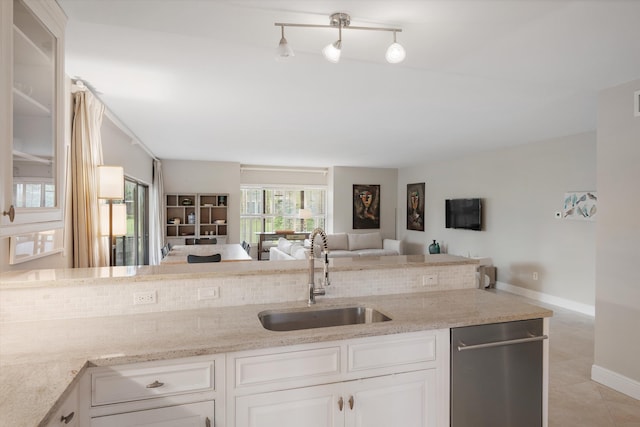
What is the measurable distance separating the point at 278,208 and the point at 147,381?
7986 millimetres

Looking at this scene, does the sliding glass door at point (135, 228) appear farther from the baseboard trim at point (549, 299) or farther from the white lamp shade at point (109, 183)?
the baseboard trim at point (549, 299)

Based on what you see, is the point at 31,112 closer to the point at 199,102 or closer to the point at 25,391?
the point at 25,391

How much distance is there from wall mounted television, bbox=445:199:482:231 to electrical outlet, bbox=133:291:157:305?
20.1 feet

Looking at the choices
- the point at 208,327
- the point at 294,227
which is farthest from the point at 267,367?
the point at 294,227

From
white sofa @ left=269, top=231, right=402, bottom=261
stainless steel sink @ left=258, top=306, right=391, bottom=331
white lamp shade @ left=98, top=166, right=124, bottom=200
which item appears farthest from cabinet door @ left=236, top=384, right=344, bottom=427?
white sofa @ left=269, top=231, right=402, bottom=261

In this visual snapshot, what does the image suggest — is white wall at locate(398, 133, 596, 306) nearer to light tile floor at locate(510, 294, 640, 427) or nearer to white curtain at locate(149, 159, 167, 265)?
light tile floor at locate(510, 294, 640, 427)

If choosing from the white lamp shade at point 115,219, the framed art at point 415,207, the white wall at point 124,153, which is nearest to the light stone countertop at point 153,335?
the white lamp shade at point 115,219

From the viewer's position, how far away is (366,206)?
30.7 feet

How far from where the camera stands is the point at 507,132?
484cm

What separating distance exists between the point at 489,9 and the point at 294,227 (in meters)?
7.91

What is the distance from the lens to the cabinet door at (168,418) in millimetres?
1301

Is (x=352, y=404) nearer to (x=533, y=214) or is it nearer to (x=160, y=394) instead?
(x=160, y=394)

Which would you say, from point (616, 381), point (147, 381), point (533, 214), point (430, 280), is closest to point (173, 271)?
point (147, 381)

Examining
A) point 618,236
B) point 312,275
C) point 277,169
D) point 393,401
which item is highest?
point 277,169
